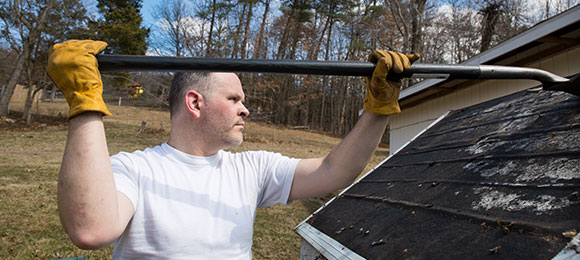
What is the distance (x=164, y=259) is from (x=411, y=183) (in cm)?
152

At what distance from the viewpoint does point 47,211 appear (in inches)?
254

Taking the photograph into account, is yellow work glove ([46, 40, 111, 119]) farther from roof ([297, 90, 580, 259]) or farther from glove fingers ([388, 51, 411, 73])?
roof ([297, 90, 580, 259])

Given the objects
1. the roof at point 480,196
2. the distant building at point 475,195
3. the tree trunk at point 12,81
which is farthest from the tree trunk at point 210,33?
the roof at point 480,196

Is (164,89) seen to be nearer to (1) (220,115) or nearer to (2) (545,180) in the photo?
(1) (220,115)

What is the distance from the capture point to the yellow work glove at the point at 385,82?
155 centimetres

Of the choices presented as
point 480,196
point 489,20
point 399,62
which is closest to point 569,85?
point 480,196

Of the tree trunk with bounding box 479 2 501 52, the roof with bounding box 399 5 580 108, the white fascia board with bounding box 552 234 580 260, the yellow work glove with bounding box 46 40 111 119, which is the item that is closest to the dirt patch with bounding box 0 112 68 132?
the roof with bounding box 399 5 580 108

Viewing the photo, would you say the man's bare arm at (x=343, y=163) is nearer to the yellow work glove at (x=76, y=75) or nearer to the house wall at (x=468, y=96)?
the yellow work glove at (x=76, y=75)

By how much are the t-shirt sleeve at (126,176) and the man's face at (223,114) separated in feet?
1.33

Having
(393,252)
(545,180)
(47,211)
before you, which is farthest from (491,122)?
(47,211)

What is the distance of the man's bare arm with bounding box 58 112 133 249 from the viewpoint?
121 cm

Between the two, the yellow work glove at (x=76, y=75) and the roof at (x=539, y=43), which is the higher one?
the roof at (x=539, y=43)

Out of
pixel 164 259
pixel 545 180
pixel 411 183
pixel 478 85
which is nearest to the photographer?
pixel 545 180

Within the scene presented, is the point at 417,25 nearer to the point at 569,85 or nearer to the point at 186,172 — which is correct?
the point at 569,85
